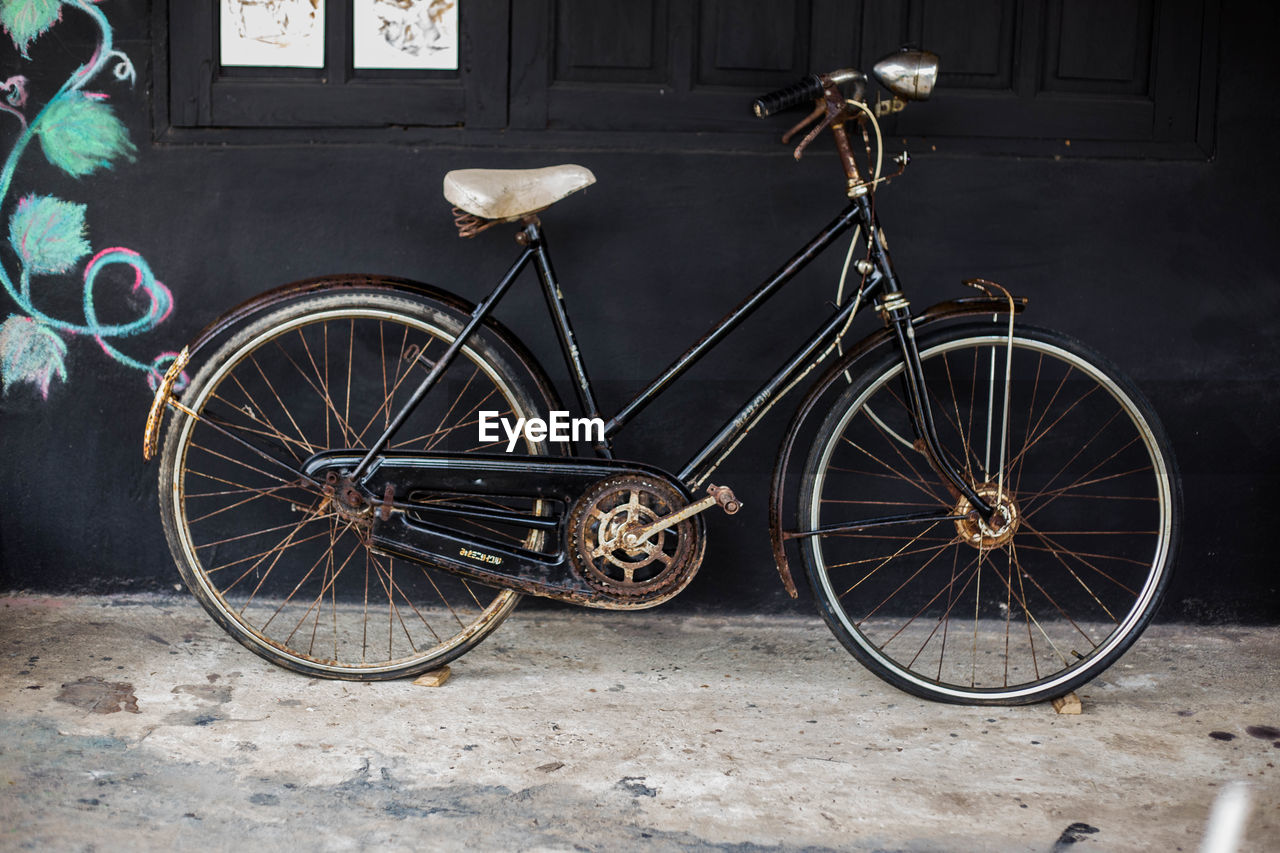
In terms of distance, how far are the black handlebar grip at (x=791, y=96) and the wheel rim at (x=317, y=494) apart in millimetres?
1222

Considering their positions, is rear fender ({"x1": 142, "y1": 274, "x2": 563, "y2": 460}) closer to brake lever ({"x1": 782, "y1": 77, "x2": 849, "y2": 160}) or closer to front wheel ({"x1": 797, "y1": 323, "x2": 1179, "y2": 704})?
brake lever ({"x1": 782, "y1": 77, "x2": 849, "y2": 160})

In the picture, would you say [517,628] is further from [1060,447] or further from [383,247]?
[1060,447]

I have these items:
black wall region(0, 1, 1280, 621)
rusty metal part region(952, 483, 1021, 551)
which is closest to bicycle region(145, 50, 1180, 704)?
rusty metal part region(952, 483, 1021, 551)

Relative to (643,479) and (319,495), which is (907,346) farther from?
(319,495)

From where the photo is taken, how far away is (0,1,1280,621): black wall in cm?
335

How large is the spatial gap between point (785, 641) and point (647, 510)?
0.84 meters

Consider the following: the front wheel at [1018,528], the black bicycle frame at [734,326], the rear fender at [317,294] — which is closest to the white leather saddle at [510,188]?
the black bicycle frame at [734,326]

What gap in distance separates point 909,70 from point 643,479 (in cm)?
130

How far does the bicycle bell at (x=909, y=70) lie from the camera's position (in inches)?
111

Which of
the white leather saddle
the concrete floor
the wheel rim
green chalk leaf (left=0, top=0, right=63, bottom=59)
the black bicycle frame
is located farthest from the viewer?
the wheel rim

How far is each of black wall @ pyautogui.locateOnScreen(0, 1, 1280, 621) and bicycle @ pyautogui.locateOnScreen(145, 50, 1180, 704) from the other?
16cm

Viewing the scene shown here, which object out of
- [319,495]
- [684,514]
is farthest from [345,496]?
[684,514]

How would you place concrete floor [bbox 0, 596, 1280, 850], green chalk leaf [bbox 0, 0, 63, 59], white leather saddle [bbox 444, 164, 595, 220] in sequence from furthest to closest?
green chalk leaf [bbox 0, 0, 63, 59], white leather saddle [bbox 444, 164, 595, 220], concrete floor [bbox 0, 596, 1280, 850]
